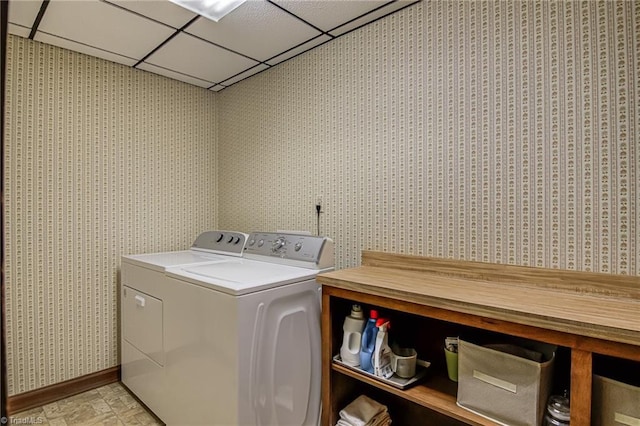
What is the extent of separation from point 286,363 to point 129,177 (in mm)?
1779

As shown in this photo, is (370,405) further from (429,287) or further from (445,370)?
(429,287)

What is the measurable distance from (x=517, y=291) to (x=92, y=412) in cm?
235

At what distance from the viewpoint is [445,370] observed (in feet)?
5.24

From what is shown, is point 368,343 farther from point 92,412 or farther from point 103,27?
point 103,27

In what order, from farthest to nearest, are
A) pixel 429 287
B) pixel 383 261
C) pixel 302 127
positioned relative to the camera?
pixel 302 127, pixel 383 261, pixel 429 287

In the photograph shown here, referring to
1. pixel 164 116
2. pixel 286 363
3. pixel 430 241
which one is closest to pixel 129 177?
pixel 164 116

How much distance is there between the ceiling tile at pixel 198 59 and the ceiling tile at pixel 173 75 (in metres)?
0.06

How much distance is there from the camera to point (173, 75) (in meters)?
2.64

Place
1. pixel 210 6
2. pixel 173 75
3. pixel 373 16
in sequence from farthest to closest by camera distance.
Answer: pixel 173 75, pixel 373 16, pixel 210 6

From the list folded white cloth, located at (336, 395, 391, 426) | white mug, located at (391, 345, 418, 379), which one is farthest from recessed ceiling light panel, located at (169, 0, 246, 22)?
folded white cloth, located at (336, 395, 391, 426)

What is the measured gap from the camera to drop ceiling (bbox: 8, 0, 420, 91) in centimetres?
176

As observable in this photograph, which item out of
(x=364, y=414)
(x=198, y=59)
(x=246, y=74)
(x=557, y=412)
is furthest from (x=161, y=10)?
(x=557, y=412)

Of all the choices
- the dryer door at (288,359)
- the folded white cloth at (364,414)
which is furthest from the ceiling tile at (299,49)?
the folded white cloth at (364,414)

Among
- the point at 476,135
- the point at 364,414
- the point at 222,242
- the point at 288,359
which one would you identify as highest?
the point at 476,135
